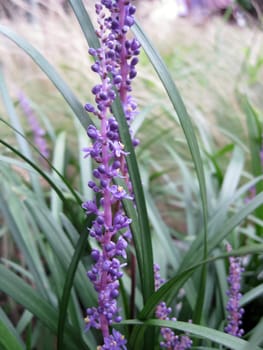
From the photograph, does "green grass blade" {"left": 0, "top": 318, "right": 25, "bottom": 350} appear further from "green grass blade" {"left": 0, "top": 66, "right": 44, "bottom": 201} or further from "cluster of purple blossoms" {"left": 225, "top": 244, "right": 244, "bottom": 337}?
"green grass blade" {"left": 0, "top": 66, "right": 44, "bottom": 201}

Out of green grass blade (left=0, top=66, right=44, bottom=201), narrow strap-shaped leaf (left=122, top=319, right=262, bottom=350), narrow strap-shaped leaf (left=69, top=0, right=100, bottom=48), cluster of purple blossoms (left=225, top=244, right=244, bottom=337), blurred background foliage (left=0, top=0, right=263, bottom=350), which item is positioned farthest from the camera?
green grass blade (left=0, top=66, right=44, bottom=201)

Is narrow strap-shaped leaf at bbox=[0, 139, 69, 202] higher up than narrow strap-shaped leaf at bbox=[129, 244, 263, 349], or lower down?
higher up

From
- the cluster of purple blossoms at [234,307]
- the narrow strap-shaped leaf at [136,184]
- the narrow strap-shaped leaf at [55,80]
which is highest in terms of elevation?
the narrow strap-shaped leaf at [55,80]

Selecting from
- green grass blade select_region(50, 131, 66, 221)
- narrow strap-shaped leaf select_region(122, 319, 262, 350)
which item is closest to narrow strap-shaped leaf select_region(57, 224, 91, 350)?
narrow strap-shaped leaf select_region(122, 319, 262, 350)

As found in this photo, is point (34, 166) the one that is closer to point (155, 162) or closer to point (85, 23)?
point (85, 23)

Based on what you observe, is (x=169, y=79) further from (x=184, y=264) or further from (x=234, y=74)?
(x=234, y=74)

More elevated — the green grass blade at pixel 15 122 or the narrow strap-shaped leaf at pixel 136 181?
the green grass blade at pixel 15 122

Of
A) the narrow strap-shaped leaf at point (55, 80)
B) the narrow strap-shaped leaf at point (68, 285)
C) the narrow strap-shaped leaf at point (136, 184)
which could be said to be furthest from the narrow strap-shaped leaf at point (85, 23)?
the narrow strap-shaped leaf at point (68, 285)

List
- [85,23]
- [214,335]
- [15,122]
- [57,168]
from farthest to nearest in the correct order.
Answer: [57,168], [15,122], [85,23], [214,335]

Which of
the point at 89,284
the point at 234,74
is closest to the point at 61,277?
the point at 89,284

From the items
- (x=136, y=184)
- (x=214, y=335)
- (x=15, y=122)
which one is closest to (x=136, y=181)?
(x=136, y=184)

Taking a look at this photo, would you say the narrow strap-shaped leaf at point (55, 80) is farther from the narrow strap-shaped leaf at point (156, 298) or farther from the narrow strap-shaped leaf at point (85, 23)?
the narrow strap-shaped leaf at point (156, 298)
